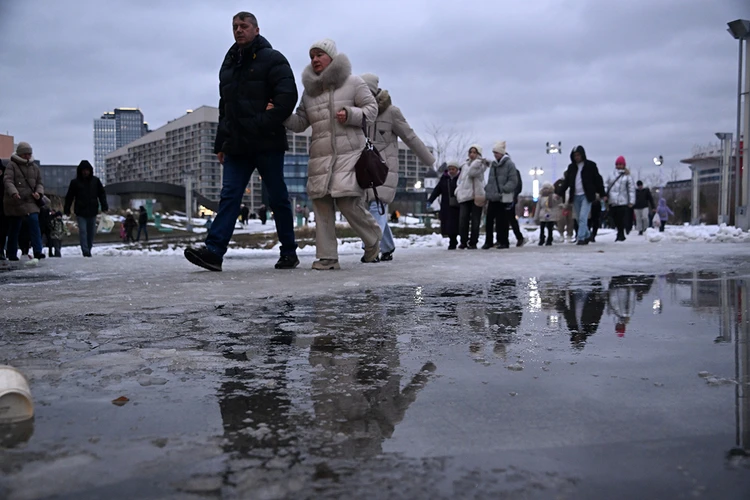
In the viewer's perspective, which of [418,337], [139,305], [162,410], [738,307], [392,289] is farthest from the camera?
[392,289]

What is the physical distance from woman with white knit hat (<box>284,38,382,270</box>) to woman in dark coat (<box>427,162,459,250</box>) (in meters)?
6.37

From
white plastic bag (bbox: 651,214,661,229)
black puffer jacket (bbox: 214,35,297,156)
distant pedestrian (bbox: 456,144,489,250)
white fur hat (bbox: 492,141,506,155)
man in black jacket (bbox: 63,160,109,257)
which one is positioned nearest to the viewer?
black puffer jacket (bbox: 214,35,297,156)

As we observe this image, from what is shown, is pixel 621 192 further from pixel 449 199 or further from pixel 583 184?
pixel 449 199

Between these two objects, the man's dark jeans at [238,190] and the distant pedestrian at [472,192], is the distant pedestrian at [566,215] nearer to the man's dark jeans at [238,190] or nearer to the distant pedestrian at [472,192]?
the distant pedestrian at [472,192]

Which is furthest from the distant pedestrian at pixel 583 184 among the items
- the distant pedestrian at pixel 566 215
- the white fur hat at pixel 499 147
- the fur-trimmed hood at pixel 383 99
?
the fur-trimmed hood at pixel 383 99

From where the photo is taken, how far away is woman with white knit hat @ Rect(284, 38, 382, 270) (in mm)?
6750

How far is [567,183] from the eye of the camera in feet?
46.5

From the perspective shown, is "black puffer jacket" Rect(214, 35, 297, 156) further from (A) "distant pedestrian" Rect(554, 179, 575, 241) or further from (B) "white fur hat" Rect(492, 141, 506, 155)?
(A) "distant pedestrian" Rect(554, 179, 575, 241)

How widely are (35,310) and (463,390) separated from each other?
285 cm

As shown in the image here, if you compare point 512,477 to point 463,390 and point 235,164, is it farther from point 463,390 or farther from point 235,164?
point 235,164

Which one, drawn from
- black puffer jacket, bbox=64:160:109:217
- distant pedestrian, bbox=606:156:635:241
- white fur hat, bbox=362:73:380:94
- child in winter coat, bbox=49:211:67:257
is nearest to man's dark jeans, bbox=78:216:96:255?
black puffer jacket, bbox=64:160:109:217

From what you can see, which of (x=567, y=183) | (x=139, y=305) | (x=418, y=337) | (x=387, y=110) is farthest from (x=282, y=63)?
(x=567, y=183)

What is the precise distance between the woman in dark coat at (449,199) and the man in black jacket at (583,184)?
2.23m

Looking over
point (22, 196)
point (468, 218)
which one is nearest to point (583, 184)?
point (468, 218)
